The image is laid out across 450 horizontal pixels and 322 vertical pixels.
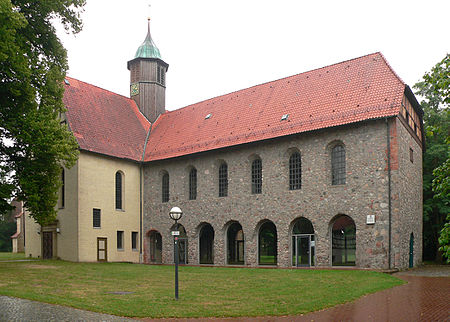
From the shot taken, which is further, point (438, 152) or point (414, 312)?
point (438, 152)

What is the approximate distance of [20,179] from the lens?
800 inches

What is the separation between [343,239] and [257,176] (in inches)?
249

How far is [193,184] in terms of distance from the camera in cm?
3116

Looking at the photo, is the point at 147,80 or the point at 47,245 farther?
the point at 147,80

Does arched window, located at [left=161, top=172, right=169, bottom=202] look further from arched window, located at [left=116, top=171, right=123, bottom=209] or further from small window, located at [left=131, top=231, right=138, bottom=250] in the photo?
small window, located at [left=131, top=231, right=138, bottom=250]

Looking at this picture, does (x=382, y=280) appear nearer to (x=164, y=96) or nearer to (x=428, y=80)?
(x=428, y=80)

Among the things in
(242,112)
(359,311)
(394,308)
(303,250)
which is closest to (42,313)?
(359,311)

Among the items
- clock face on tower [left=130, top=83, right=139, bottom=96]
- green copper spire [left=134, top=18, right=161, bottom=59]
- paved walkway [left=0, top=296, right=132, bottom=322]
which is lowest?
paved walkway [left=0, top=296, right=132, bottom=322]

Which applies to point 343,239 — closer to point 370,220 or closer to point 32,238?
point 370,220

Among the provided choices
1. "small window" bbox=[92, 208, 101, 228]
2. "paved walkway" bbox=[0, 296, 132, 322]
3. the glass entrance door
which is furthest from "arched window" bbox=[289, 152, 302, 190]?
"paved walkway" bbox=[0, 296, 132, 322]

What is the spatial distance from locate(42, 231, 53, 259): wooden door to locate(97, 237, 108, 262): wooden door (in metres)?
3.43

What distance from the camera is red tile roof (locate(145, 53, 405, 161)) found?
23.9 metres

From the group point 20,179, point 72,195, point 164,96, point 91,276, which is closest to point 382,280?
point 91,276

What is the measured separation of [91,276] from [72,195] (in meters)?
10.5
